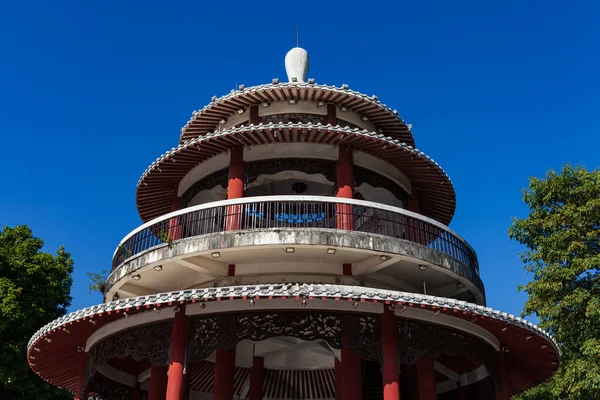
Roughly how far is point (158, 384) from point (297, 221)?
6245 mm

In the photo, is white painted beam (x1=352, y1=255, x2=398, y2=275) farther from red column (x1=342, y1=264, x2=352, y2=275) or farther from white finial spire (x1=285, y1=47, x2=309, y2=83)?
white finial spire (x1=285, y1=47, x2=309, y2=83)

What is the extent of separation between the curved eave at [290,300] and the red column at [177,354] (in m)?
0.65

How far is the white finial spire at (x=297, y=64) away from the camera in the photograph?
2495 cm

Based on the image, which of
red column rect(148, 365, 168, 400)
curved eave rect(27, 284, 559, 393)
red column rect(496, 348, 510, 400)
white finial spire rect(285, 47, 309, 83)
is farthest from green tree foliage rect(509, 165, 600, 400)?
red column rect(148, 365, 168, 400)

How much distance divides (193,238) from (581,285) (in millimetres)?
17327

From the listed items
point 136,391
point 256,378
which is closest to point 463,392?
point 256,378

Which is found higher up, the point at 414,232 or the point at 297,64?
the point at 297,64

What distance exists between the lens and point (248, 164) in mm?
19781

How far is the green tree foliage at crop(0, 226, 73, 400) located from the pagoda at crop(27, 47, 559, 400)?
7048 mm

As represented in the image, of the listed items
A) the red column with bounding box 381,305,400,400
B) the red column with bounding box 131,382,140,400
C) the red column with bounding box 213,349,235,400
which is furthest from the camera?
the red column with bounding box 131,382,140,400

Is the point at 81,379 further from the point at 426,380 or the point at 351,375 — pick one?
the point at 426,380

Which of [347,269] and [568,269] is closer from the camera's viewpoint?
[347,269]

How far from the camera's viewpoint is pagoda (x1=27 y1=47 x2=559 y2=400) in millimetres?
14977

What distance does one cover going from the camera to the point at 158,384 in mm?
17922
